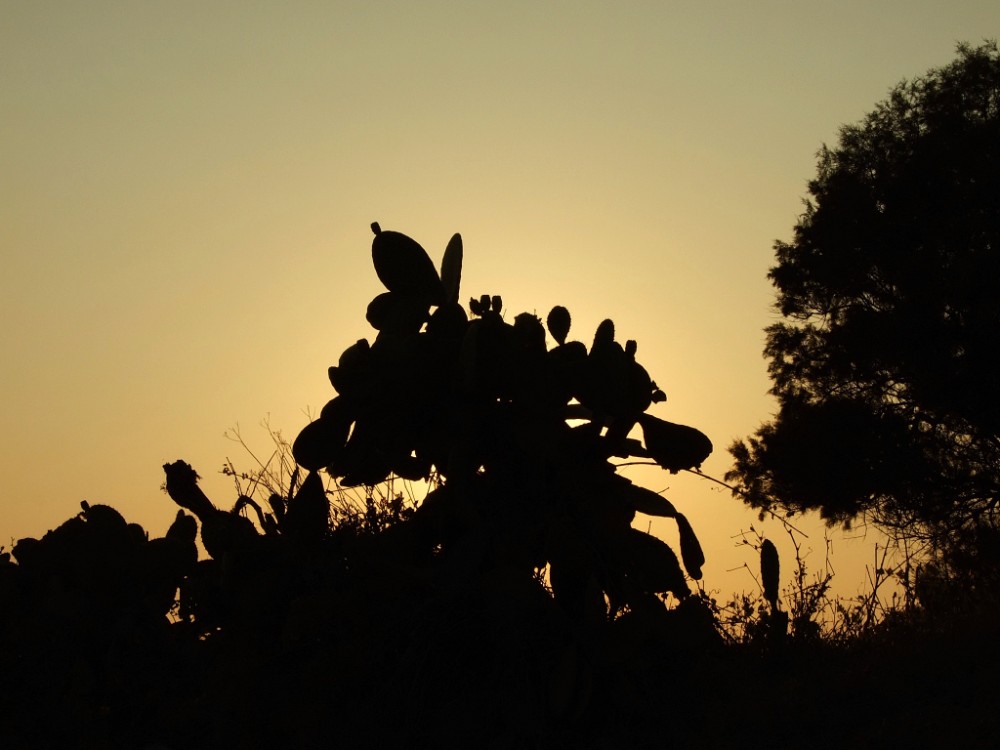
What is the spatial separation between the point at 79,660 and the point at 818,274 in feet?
42.7

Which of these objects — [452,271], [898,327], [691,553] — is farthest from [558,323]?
[898,327]

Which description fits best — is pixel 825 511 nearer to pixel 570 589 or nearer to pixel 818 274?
pixel 818 274

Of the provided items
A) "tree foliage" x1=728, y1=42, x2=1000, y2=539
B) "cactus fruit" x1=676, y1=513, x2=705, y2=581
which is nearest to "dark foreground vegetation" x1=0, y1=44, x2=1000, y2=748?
"cactus fruit" x1=676, y1=513, x2=705, y2=581

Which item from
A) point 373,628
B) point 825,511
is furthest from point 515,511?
point 825,511

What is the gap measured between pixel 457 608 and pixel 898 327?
12177mm

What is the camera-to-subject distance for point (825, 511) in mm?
16656

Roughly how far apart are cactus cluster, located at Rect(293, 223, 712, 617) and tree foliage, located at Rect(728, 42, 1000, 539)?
423 inches

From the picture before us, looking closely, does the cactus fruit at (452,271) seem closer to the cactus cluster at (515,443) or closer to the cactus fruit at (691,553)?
the cactus cluster at (515,443)

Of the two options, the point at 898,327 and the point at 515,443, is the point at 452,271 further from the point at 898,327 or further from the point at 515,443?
the point at 898,327

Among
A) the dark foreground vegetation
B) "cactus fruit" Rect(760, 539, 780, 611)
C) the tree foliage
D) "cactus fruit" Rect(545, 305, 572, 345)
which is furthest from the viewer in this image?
the tree foliage

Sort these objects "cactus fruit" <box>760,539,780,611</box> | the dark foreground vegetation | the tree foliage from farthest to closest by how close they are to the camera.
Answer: the tree foliage → "cactus fruit" <box>760,539,780,611</box> → the dark foreground vegetation

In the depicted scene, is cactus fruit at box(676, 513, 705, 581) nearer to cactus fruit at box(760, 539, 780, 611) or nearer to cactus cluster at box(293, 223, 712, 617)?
cactus cluster at box(293, 223, 712, 617)

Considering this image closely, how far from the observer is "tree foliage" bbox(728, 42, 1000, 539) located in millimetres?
16156

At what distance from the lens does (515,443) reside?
5941 mm
